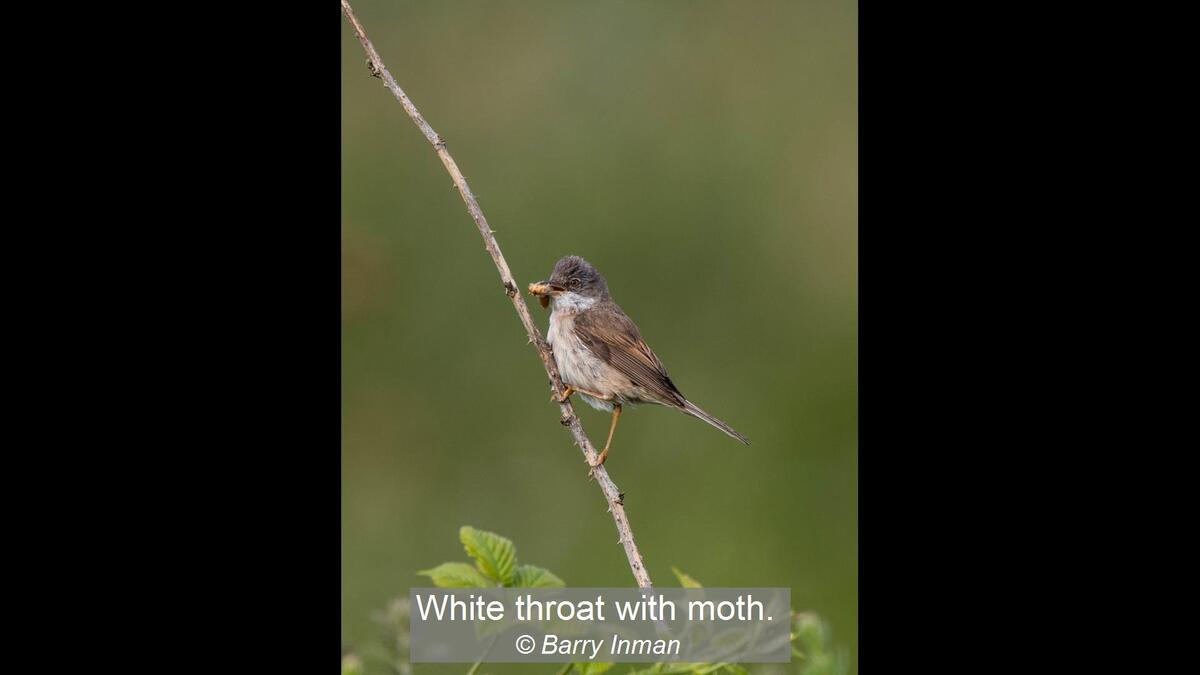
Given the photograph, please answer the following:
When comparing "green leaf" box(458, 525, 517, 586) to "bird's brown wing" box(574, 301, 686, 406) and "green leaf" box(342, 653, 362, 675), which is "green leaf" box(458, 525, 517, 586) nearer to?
"green leaf" box(342, 653, 362, 675)

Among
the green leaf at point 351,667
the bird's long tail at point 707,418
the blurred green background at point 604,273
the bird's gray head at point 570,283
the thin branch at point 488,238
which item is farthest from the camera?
the bird's gray head at point 570,283

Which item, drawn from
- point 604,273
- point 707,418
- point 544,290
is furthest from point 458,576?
point 604,273

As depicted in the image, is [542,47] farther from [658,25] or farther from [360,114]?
[360,114]

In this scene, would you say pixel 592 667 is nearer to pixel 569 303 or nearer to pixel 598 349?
pixel 598 349

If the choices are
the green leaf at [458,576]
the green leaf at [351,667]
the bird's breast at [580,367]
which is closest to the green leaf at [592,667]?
the green leaf at [458,576]

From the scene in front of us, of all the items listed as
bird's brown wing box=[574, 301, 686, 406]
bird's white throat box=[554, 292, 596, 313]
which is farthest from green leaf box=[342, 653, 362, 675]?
bird's white throat box=[554, 292, 596, 313]

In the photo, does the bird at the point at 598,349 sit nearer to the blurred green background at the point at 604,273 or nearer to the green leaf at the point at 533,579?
the blurred green background at the point at 604,273
